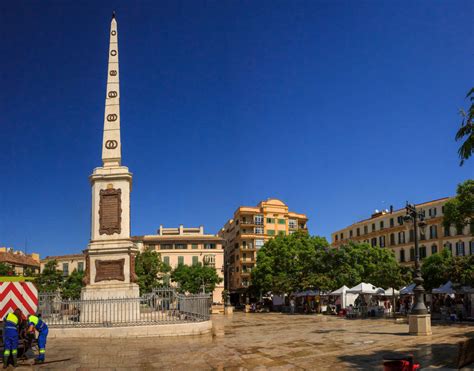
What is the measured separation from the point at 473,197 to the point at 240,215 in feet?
196

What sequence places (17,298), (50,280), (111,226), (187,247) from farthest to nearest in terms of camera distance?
A: (187,247)
(50,280)
(111,226)
(17,298)

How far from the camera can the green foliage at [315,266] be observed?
4506 centimetres

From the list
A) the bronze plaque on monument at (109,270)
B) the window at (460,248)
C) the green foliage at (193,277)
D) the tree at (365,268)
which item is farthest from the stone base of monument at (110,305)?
the window at (460,248)

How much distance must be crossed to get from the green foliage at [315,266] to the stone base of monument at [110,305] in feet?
79.1

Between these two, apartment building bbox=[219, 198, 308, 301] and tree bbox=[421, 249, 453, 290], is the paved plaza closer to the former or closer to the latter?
tree bbox=[421, 249, 453, 290]

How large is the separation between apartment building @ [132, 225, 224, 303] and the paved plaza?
65.1 m

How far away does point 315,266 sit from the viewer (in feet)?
156

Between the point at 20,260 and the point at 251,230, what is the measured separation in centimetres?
4040

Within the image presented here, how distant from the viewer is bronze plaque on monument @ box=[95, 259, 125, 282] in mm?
22047

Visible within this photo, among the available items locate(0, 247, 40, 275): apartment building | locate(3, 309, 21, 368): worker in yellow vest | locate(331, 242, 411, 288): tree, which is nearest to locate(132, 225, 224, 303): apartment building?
locate(0, 247, 40, 275): apartment building

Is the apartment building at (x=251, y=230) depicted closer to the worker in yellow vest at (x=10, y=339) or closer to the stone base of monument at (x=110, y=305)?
the stone base of monument at (x=110, y=305)

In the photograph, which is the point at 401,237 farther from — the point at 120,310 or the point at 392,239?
the point at 120,310

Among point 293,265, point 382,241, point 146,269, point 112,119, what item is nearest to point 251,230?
point 382,241

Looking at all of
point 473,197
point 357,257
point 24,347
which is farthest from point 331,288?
point 24,347
